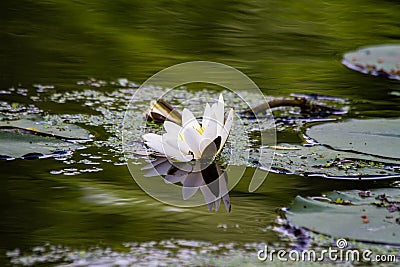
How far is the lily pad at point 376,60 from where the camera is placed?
13.1ft

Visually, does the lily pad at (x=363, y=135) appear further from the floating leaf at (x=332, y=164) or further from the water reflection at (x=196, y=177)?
the water reflection at (x=196, y=177)

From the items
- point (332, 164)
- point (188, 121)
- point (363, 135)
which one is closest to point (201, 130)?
point (188, 121)

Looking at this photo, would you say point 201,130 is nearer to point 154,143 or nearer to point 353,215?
point 154,143

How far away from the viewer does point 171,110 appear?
113 inches

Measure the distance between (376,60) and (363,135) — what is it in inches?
61.8

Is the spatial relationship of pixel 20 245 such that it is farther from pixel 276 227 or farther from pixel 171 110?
pixel 171 110

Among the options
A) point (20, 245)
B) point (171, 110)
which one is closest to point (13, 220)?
point (20, 245)

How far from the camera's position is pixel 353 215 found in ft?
6.01

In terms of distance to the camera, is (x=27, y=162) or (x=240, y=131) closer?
(x=27, y=162)

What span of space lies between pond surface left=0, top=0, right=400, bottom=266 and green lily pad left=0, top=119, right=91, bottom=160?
4 centimetres

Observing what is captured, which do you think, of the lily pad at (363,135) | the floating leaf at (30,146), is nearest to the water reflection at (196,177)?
the floating leaf at (30,146)

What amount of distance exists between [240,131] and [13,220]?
3.85ft

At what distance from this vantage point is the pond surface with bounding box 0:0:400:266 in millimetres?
1711

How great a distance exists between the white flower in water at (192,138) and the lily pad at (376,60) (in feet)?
6.15
